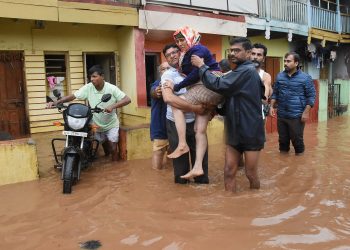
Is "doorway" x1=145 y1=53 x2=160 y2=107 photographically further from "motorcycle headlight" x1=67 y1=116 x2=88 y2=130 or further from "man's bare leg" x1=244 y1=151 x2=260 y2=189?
"man's bare leg" x1=244 y1=151 x2=260 y2=189

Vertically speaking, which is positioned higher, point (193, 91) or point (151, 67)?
point (151, 67)

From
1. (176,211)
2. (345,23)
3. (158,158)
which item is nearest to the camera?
(176,211)

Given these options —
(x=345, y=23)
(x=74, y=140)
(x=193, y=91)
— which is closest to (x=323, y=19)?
(x=345, y=23)

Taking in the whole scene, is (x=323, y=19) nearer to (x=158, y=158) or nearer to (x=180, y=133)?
(x=158, y=158)

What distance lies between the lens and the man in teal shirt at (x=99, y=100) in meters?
6.27

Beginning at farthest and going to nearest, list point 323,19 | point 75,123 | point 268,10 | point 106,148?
point 323,19
point 268,10
point 106,148
point 75,123

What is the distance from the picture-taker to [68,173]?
5.16 meters

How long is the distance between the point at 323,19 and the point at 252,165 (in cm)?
1513

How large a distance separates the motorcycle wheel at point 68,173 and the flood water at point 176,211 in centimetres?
12

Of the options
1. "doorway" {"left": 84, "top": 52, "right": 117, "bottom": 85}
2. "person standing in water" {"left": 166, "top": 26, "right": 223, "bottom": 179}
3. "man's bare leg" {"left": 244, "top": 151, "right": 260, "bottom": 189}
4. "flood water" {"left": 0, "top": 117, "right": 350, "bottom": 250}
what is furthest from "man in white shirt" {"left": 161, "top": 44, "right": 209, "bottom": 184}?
"doorway" {"left": 84, "top": 52, "right": 117, "bottom": 85}

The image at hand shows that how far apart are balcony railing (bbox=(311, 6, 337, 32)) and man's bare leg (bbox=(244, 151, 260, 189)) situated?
1366cm

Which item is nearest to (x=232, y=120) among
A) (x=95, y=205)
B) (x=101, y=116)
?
(x=95, y=205)

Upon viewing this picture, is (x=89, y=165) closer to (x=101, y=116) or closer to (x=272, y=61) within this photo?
(x=101, y=116)

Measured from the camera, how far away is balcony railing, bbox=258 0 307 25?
14.1 metres
